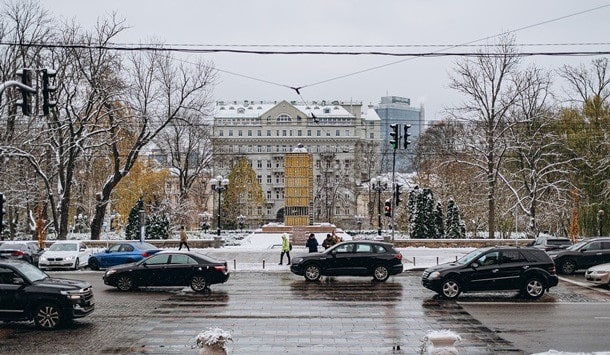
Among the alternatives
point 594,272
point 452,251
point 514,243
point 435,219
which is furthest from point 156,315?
point 435,219

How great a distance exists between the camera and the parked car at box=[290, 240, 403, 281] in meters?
27.1

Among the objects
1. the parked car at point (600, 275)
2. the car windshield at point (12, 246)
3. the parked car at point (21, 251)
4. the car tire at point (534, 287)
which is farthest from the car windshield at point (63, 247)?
the parked car at point (600, 275)

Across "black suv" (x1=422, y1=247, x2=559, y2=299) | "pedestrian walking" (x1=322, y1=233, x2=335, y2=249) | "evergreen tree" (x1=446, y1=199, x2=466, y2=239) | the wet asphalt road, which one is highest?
"evergreen tree" (x1=446, y1=199, x2=466, y2=239)

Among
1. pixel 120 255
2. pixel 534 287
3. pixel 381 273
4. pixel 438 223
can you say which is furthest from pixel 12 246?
pixel 438 223

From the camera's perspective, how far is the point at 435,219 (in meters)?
55.7

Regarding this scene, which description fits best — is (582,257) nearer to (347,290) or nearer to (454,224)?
(347,290)

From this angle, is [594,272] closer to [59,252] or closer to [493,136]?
[59,252]

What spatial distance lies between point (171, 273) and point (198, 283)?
38.5 inches

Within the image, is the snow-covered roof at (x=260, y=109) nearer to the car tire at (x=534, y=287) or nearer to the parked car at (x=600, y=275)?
the parked car at (x=600, y=275)

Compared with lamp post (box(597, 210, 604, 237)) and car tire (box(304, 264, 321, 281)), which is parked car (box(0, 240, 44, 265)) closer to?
car tire (box(304, 264, 321, 281))

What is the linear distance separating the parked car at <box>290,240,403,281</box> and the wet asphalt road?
80cm

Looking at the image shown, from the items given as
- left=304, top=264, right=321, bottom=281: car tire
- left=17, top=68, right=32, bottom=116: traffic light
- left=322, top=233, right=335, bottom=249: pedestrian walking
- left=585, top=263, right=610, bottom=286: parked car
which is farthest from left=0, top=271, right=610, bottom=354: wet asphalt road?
left=322, top=233, right=335, bottom=249: pedestrian walking

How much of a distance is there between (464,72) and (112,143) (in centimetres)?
2588

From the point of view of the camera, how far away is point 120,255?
109 feet
